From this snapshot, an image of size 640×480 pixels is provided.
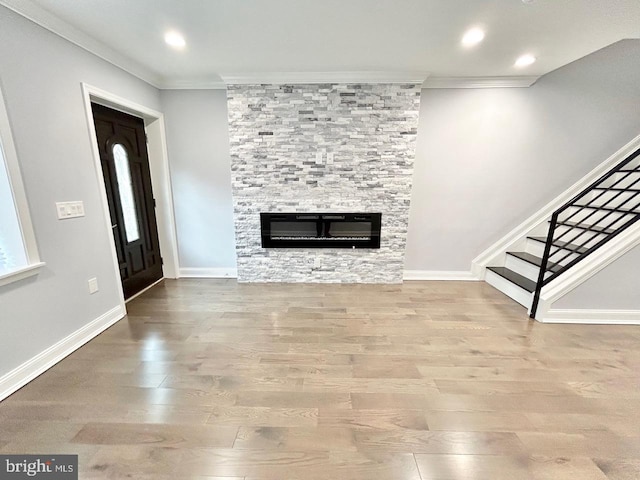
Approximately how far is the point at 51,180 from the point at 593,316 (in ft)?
16.6

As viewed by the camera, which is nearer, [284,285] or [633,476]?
[633,476]

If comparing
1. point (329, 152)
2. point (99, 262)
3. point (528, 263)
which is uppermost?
point (329, 152)

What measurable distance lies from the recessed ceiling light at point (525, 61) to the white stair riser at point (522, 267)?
2251 millimetres

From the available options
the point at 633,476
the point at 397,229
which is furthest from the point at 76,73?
the point at 633,476

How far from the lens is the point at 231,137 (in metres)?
3.33

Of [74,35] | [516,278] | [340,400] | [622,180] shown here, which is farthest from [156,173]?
[622,180]

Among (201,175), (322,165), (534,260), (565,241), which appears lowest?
(534,260)

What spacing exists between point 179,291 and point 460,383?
323 cm

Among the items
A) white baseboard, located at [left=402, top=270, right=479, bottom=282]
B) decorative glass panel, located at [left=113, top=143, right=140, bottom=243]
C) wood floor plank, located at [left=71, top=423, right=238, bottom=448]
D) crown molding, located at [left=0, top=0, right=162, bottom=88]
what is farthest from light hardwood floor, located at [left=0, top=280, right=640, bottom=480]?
crown molding, located at [left=0, top=0, right=162, bottom=88]

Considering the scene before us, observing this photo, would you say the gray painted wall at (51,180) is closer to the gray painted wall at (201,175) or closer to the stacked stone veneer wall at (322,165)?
the gray painted wall at (201,175)

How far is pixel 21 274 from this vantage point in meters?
1.84

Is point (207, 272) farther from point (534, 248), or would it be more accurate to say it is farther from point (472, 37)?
point (534, 248)

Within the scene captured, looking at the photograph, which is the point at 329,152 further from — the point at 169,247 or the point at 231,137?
the point at 169,247

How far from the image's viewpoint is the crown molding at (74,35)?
5.93 ft
